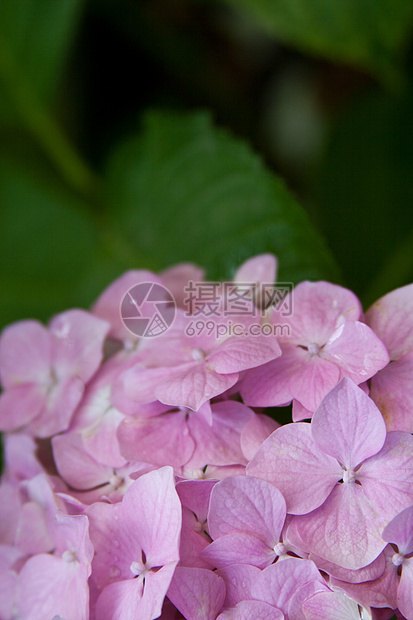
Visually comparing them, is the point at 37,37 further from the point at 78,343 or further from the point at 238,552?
the point at 238,552

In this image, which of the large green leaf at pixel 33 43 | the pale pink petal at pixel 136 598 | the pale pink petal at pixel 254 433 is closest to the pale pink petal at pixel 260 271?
the pale pink petal at pixel 254 433

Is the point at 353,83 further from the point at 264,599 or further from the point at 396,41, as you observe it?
the point at 264,599

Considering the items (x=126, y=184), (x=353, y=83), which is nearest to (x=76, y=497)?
(x=126, y=184)

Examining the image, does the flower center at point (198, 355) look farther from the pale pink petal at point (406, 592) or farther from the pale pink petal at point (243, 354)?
the pale pink petal at point (406, 592)

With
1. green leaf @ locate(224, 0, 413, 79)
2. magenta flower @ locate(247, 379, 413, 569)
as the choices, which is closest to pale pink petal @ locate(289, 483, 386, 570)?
magenta flower @ locate(247, 379, 413, 569)

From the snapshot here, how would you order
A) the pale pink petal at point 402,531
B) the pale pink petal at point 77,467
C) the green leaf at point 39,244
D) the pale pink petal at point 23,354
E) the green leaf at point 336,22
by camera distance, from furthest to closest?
the green leaf at point 39,244
the green leaf at point 336,22
the pale pink petal at point 23,354
the pale pink petal at point 77,467
the pale pink petal at point 402,531

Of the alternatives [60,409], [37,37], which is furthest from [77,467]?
[37,37]

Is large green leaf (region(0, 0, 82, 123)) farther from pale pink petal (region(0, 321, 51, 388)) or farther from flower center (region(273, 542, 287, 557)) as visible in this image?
flower center (region(273, 542, 287, 557))
